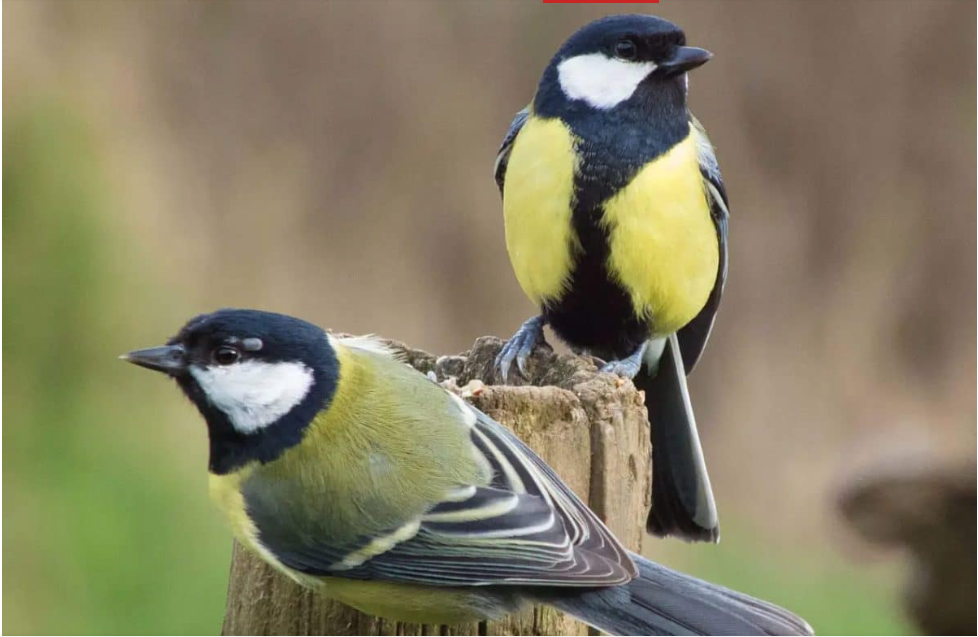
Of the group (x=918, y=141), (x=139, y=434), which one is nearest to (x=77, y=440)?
(x=139, y=434)

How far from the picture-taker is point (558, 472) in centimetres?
202

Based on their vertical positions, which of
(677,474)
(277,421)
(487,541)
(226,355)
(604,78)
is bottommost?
(677,474)

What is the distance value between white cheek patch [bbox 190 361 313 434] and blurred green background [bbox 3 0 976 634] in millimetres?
1848

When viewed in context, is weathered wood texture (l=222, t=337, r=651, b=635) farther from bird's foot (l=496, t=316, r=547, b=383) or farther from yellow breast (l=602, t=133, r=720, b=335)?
yellow breast (l=602, t=133, r=720, b=335)

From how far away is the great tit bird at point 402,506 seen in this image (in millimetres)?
1867

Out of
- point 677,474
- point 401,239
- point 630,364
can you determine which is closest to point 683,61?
point 630,364

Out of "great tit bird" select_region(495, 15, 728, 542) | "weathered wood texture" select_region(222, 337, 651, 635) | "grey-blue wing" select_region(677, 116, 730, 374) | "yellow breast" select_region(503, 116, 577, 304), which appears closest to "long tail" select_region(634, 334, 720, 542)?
"great tit bird" select_region(495, 15, 728, 542)

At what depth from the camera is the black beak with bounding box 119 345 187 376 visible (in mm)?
1944

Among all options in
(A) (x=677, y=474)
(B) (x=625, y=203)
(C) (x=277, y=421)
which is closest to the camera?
(C) (x=277, y=421)

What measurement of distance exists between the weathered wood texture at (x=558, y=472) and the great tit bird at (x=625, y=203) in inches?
16.2

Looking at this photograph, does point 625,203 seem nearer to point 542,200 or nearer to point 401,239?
point 542,200

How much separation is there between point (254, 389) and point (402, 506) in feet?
0.94

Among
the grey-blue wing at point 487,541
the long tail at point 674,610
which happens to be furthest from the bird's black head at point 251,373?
the long tail at point 674,610

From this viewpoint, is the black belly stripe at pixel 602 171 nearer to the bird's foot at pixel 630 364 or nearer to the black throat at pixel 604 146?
the black throat at pixel 604 146
